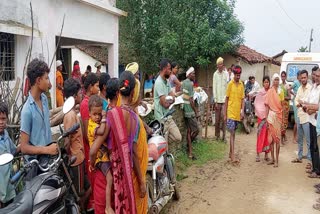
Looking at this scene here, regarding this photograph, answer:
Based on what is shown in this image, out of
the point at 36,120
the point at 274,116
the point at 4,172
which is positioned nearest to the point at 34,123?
the point at 36,120

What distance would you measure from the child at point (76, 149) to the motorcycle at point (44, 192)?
481 mm

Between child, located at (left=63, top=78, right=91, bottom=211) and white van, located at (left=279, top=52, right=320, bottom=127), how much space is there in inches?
365

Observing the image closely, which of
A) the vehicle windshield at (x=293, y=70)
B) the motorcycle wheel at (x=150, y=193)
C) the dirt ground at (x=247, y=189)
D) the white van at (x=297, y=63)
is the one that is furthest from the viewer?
the vehicle windshield at (x=293, y=70)

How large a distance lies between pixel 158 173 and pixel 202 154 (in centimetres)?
349

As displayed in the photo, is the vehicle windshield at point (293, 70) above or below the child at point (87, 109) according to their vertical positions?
above

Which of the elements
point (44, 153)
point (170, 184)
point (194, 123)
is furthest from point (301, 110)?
point (44, 153)

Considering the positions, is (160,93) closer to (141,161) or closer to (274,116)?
(141,161)

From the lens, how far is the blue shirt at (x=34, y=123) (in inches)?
117

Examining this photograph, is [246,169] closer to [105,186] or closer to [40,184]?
[105,186]

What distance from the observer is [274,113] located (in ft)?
23.3

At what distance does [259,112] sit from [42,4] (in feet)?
15.8

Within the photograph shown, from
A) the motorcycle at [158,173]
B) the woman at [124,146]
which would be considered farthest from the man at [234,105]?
the woman at [124,146]

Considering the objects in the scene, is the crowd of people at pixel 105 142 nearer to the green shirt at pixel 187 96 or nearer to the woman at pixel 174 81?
the green shirt at pixel 187 96

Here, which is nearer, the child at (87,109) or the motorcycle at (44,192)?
the motorcycle at (44,192)
